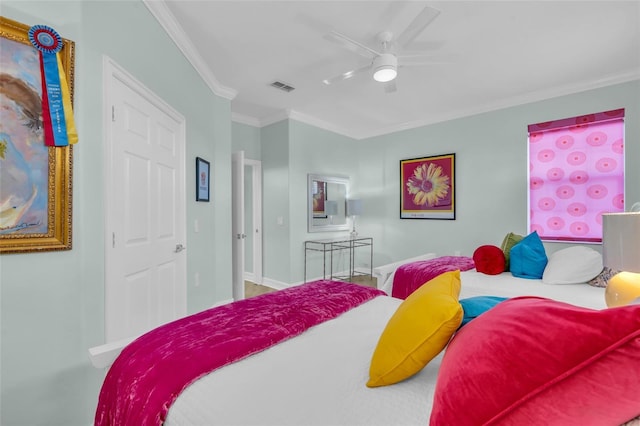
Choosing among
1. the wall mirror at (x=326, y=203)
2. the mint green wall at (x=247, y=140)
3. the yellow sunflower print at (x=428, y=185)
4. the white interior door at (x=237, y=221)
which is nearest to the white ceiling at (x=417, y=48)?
the mint green wall at (x=247, y=140)

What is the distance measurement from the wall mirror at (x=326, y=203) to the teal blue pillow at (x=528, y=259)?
2.79 metres

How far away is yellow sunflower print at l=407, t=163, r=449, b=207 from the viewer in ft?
14.6

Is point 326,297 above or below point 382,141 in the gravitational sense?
below

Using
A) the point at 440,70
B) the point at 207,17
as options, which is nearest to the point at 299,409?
the point at 207,17

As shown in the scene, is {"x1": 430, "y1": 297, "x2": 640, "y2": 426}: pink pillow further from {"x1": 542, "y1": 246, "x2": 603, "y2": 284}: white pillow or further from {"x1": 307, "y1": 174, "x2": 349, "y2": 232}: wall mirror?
{"x1": 307, "y1": 174, "x2": 349, "y2": 232}: wall mirror

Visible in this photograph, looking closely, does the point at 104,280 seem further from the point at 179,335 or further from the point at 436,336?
the point at 436,336

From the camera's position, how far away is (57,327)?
1387mm

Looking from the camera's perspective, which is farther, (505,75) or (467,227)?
(467,227)

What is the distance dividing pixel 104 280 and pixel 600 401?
2.07 metres

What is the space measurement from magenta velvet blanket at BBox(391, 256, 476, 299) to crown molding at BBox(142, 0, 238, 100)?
2844 millimetres

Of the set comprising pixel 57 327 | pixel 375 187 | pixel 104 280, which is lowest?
pixel 57 327

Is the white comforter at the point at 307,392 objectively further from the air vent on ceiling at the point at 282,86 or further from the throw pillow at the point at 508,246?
the air vent on ceiling at the point at 282,86

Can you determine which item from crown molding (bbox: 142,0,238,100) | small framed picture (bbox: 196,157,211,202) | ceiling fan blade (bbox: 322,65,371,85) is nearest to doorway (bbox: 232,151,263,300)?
small framed picture (bbox: 196,157,211,202)

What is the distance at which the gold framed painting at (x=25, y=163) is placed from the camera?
1.22 m
